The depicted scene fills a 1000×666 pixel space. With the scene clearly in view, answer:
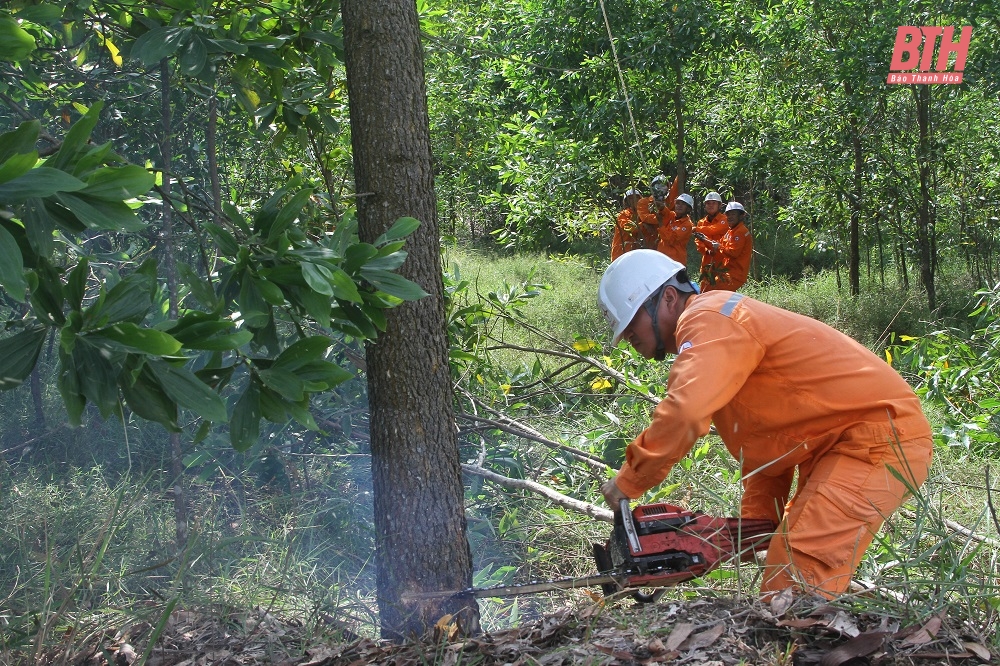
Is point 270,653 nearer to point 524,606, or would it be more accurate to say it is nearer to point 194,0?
point 524,606

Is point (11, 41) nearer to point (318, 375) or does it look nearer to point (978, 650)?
point (318, 375)

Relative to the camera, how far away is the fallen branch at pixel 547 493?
164 inches

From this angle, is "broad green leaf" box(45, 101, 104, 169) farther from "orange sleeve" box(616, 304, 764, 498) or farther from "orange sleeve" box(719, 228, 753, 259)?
"orange sleeve" box(719, 228, 753, 259)

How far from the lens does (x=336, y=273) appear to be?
2363 millimetres

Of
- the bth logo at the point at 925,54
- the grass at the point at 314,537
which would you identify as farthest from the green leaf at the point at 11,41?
the bth logo at the point at 925,54

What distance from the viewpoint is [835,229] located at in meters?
12.5

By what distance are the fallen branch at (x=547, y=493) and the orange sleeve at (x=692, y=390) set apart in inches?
51.3

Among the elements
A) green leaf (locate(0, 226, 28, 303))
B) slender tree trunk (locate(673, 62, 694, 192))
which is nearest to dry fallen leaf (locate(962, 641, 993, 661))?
green leaf (locate(0, 226, 28, 303))

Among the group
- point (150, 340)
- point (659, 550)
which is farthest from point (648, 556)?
point (150, 340)

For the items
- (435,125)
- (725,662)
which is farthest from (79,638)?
(435,125)

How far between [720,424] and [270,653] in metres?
1.78

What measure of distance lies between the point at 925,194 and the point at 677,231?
3.34 metres

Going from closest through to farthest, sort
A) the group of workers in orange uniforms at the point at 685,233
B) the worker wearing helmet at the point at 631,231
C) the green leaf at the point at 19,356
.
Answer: the green leaf at the point at 19,356, the worker wearing helmet at the point at 631,231, the group of workers in orange uniforms at the point at 685,233

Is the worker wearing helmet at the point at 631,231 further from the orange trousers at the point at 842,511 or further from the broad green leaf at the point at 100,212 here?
the broad green leaf at the point at 100,212
